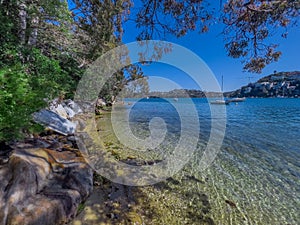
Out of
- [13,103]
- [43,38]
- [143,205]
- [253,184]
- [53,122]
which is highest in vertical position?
[43,38]

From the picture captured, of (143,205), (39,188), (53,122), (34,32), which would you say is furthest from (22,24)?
(143,205)

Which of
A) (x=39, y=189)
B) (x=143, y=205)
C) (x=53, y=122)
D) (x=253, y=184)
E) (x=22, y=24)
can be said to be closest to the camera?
(x=39, y=189)

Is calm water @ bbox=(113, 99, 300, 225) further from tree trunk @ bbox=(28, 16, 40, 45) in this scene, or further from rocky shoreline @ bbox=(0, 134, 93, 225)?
tree trunk @ bbox=(28, 16, 40, 45)

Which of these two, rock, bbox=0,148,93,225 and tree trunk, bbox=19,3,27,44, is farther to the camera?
tree trunk, bbox=19,3,27,44

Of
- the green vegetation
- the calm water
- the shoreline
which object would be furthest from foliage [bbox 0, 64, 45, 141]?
the calm water

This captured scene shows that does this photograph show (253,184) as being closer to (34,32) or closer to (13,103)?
(13,103)

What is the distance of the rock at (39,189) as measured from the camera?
1.88 metres

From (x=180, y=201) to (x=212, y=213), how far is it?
0.59 m

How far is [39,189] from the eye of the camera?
7.49ft

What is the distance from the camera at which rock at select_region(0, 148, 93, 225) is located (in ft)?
6.16

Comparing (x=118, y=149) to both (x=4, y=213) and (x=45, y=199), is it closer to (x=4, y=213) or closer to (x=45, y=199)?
(x=45, y=199)

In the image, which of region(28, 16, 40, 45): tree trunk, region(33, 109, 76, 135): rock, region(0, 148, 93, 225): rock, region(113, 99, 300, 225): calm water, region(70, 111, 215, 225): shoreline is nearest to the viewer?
region(0, 148, 93, 225): rock

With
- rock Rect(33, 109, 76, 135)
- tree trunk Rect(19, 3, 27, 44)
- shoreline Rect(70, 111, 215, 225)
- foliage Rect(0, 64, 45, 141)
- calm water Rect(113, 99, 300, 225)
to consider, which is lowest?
calm water Rect(113, 99, 300, 225)

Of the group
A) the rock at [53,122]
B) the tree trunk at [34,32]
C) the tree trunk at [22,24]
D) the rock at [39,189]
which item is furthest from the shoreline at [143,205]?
the tree trunk at [34,32]
